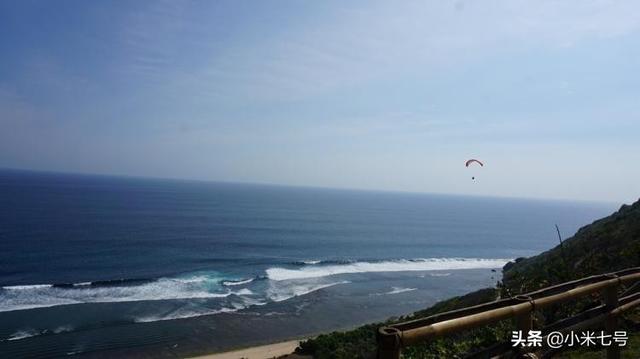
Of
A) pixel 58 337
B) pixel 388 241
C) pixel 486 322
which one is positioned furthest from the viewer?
pixel 388 241

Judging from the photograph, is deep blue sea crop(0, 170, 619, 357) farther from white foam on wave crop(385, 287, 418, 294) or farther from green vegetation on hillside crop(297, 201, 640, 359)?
green vegetation on hillside crop(297, 201, 640, 359)

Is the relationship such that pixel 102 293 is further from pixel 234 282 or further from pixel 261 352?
pixel 261 352

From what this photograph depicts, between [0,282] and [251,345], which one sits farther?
[0,282]

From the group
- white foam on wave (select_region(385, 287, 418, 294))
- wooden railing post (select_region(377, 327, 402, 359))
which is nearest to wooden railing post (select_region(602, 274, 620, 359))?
wooden railing post (select_region(377, 327, 402, 359))

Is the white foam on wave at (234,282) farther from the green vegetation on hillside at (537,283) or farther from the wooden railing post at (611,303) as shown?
the wooden railing post at (611,303)

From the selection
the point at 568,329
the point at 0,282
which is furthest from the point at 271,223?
the point at 568,329

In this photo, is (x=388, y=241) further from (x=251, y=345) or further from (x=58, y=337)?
(x=58, y=337)

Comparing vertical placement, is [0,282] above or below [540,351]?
below
